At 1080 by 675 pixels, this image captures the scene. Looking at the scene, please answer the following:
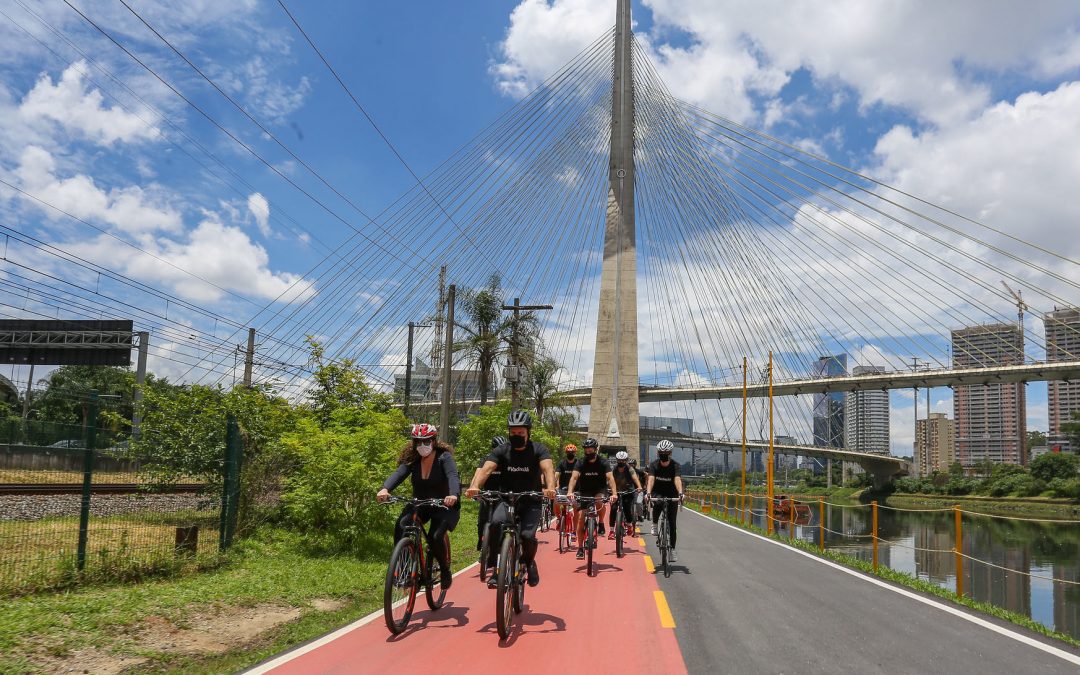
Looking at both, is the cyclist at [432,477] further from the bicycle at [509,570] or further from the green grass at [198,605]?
the green grass at [198,605]

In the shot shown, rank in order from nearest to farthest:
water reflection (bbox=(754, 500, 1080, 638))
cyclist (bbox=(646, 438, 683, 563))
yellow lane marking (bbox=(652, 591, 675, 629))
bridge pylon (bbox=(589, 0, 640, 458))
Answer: yellow lane marking (bbox=(652, 591, 675, 629)) < cyclist (bbox=(646, 438, 683, 563)) < water reflection (bbox=(754, 500, 1080, 638)) < bridge pylon (bbox=(589, 0, 640, 458))

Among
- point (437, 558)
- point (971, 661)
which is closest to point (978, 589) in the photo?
point (971, 661)

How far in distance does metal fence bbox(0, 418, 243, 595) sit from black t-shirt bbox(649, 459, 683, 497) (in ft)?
21.1

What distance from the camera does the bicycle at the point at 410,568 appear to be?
6.20 m

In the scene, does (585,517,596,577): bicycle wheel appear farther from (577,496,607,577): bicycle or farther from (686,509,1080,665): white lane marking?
(686,509,1080,665): white lane marking

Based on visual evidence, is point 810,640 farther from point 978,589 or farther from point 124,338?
point 124,338

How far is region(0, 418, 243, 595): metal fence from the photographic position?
766 cm

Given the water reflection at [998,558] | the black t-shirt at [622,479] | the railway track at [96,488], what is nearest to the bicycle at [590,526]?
the black t-shirt at [622,479]

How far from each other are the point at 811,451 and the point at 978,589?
199ft

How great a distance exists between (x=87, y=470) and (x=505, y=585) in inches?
212

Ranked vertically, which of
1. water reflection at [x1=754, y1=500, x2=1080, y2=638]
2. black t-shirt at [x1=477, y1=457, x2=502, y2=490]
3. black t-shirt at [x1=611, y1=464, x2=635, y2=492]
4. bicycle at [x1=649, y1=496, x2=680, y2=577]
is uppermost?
black t-shirt at [x1=477, y1=457, x2=502, y2=490]

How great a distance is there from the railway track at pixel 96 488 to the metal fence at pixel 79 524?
0.02 m

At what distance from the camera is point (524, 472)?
7227mm

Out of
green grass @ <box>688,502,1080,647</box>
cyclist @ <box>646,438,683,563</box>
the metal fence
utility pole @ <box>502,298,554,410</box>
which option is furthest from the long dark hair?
utility pole @ <box>502,298,554,410</box>
